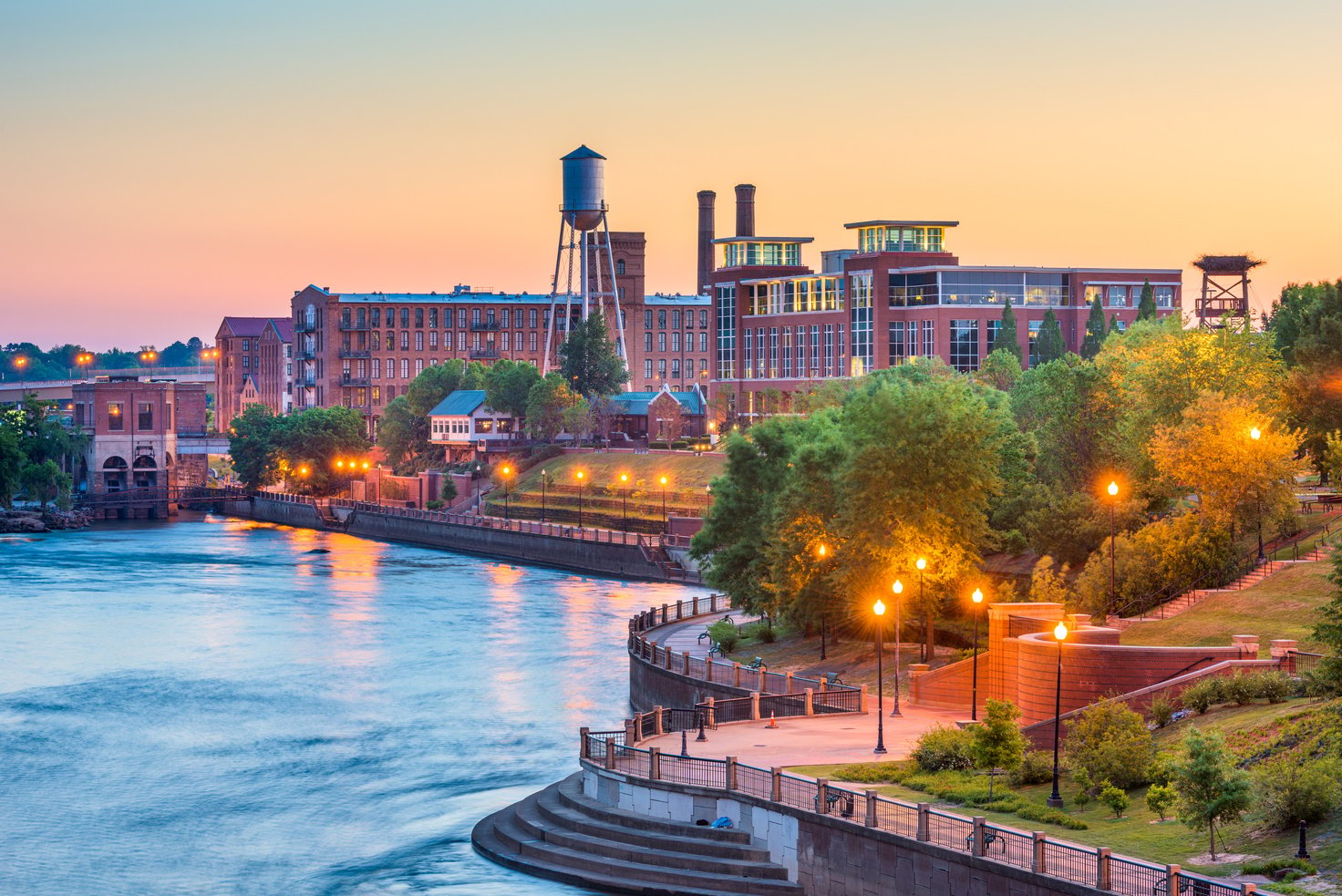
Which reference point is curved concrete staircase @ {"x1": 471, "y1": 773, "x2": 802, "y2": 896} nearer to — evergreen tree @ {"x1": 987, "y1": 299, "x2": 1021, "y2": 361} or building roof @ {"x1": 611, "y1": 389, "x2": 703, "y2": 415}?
evergreen tree @ {"x1": 987, "y1": 299, "x2": 1021, "y2": 361}

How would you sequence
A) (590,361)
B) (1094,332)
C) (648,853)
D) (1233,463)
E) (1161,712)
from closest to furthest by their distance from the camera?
A: (648,853)
(1161,712)
(1233,463)
(1094,332)
(590,361)

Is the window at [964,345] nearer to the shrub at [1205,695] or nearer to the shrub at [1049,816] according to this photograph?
the shrub at [1205,695]

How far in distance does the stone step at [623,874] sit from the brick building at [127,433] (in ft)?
459

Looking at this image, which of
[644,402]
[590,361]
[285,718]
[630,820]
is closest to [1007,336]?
[644,402]

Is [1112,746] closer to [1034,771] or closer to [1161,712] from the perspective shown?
[1034,771]

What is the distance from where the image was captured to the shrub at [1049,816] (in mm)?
29891

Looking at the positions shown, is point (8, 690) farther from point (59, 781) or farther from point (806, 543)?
point (806, 543)

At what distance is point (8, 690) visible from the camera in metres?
62.5

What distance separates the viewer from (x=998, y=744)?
34.4 meters

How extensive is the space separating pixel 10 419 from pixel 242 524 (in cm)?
2507

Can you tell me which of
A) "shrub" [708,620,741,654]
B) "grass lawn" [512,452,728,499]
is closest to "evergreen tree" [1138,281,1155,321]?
"grass lawn" [512,452,728,499]

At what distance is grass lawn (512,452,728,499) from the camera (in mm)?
124175

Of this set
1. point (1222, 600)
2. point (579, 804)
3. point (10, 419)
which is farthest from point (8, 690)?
point (10, 419)

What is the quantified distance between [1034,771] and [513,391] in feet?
402
